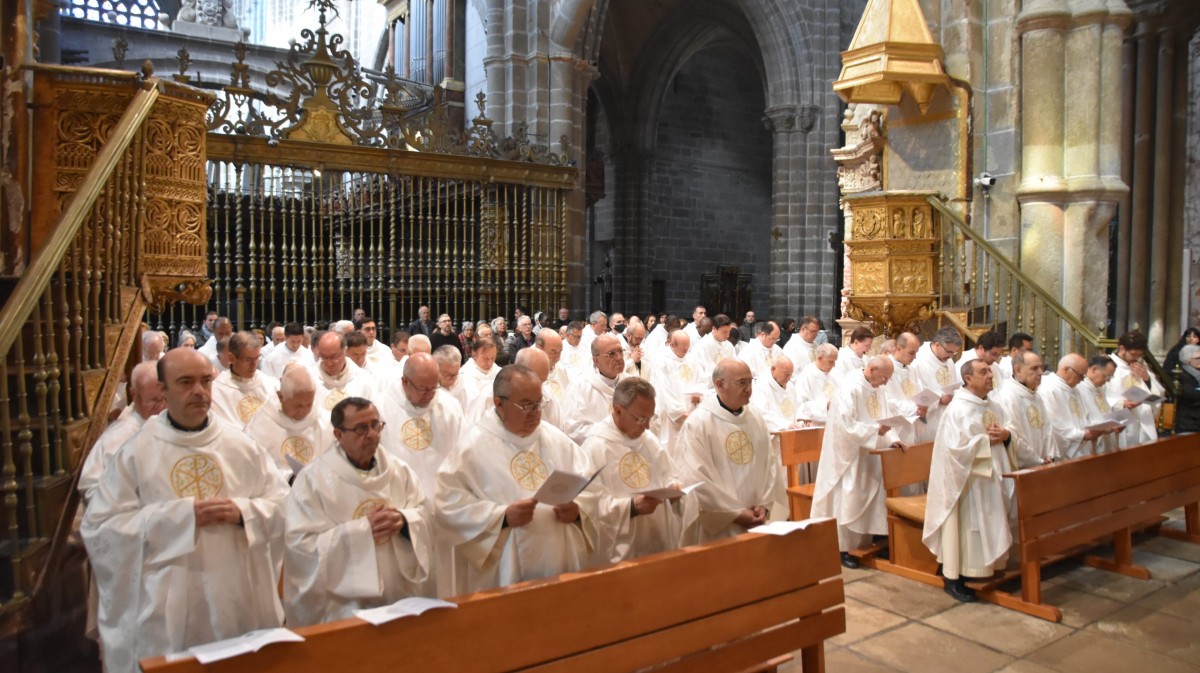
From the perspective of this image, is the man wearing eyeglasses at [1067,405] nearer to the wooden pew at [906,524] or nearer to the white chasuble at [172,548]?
the wooden pew at [906,524]

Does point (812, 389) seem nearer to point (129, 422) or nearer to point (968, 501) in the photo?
point (968, 501)

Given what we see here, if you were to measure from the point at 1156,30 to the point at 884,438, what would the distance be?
10730 mm

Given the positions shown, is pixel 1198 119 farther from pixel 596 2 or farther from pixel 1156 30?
pixel 596 2

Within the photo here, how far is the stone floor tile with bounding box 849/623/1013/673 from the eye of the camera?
15.2ft

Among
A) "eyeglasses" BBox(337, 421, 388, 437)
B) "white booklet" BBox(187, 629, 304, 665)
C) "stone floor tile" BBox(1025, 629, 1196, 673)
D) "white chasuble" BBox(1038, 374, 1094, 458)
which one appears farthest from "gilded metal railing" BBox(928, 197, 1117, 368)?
"white booklet" BBox(187, 629, 304, 665)

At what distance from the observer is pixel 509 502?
393 centimetres

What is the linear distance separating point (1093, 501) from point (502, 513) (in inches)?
162

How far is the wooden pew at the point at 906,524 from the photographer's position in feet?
20.0

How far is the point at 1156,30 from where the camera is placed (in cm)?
1377

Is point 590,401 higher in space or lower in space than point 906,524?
higher

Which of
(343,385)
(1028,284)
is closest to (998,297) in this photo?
(1028,284)

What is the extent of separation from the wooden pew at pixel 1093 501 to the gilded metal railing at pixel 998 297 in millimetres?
2124

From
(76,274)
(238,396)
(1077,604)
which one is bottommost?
(1077,604)

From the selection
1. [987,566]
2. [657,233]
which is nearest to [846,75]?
[987,566]
